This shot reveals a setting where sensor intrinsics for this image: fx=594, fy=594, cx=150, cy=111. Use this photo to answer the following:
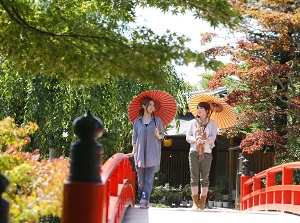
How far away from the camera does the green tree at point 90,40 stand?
4.95 metres

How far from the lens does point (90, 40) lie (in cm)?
537

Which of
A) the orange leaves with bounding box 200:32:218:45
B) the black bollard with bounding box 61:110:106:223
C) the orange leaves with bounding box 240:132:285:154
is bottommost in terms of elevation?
the black bollard with bounding box 61:110:106:223

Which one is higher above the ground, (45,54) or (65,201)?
(45,54)

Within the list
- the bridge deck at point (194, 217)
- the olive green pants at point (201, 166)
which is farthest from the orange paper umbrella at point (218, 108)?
the bridge deck at point (194, 217)

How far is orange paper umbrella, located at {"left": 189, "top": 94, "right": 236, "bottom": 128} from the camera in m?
9.40

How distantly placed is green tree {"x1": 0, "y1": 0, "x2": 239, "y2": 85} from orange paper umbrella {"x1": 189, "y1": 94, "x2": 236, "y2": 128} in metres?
3.37

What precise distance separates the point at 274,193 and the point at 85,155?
7532 mm

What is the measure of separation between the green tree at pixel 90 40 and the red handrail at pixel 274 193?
3858mm

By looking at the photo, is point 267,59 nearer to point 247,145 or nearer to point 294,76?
point 294,76

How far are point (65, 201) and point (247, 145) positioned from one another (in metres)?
11.6

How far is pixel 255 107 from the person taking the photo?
15.6 meters

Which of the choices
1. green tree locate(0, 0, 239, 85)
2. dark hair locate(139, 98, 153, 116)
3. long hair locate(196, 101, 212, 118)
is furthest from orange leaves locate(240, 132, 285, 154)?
green tree locate(0, 0, 239, 85)

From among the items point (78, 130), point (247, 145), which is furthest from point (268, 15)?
point (78, 130)

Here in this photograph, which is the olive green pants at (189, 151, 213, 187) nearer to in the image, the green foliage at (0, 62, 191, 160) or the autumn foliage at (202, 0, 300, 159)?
the autumn foliage at (202, 0, 300, 159)
